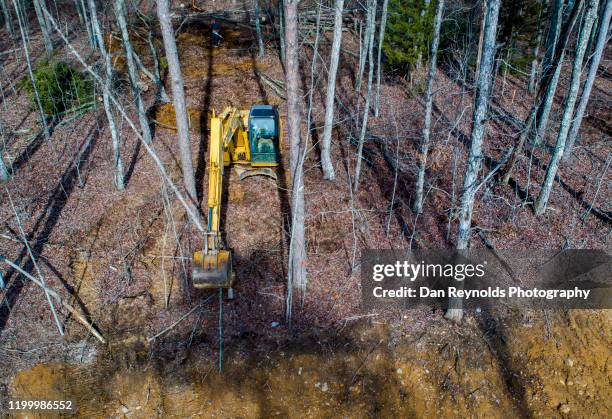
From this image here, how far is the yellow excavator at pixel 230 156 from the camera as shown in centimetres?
918

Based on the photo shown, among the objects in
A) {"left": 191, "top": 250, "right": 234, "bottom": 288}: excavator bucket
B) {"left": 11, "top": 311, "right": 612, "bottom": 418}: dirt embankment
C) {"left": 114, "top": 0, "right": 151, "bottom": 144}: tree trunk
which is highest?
{"left": 114, "top": 0, "right": 151, "bottom": 144}: tree trunk

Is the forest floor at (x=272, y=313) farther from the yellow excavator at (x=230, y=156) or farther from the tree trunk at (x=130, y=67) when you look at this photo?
the tree trunk at (x=130, y=67)

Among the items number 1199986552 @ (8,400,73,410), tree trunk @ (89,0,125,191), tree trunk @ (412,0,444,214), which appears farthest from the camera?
tree trunk @ (89,0,125,191)

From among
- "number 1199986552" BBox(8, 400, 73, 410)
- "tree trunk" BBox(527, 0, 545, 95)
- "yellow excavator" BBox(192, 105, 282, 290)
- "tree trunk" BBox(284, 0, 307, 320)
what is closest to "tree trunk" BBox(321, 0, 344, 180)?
"yellow excavator" BBox(192, 105, 282, 290)

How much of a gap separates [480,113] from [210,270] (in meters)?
6.16

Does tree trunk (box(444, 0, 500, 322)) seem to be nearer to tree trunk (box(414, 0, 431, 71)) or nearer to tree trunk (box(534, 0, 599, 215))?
tree trunk (box(534, 0, 599, 215))

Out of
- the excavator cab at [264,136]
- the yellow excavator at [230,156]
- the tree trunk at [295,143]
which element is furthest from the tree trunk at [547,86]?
the yellow excavator at [230,156]

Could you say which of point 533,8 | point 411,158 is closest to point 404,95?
point 411,158

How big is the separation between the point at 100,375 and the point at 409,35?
1552cm

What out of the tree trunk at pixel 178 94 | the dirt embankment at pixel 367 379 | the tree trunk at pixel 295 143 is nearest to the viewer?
the tree trunk at pixel 295 143

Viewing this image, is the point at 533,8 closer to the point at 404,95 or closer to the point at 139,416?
the point at 404,95

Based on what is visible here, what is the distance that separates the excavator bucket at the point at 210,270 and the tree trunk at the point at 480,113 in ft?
16.6

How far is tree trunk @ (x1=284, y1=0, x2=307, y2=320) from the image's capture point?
7695mm

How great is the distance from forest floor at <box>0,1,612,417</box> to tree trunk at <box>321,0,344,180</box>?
57cm
